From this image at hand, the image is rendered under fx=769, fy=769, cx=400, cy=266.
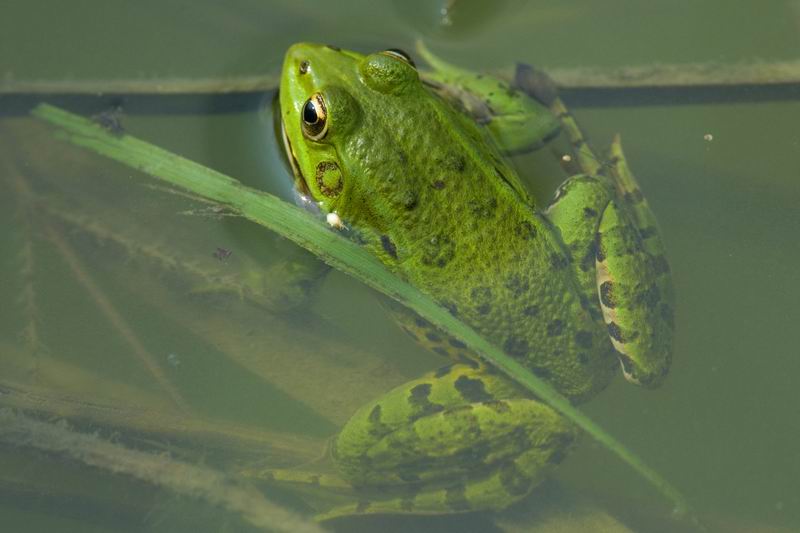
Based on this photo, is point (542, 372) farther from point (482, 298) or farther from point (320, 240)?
point (320, 240)

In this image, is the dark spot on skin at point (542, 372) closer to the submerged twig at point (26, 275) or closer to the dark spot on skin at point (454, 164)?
the dark spot on skin at point (454, 164)

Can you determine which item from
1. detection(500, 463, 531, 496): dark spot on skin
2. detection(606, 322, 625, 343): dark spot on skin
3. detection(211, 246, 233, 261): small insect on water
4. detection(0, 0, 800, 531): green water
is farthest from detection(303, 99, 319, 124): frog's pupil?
detection(500, 463, 531, 496): dark spot on skin

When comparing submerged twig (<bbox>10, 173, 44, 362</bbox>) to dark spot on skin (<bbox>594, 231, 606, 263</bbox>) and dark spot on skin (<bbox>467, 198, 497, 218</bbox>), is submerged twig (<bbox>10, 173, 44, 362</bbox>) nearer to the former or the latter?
dark spot on skin (<bbox>467, 198, 497, 218</bbox>)

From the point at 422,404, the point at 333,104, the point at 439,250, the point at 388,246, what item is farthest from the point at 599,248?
the point at 333,104

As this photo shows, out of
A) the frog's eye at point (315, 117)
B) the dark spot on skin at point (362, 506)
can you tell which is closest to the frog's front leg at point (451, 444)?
the dark spot on skin at point (362, 506)

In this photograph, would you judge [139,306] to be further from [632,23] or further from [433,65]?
[632,23]

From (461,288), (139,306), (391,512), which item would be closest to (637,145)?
(461,288)
